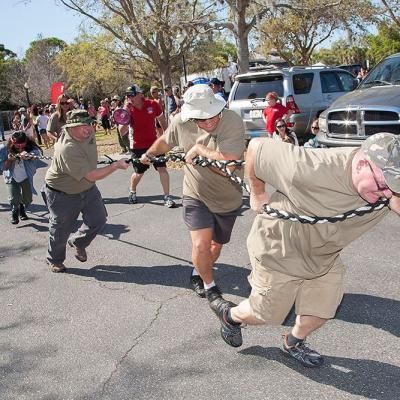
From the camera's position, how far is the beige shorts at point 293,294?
2.76 metres

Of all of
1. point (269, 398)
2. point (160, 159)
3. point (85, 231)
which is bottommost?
point (269, 398)

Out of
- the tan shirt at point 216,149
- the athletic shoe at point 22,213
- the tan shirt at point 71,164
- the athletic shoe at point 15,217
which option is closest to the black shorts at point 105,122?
the athletic shoe at point 22,213

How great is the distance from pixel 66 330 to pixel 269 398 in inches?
70.8

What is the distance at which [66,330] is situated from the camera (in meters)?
3.83

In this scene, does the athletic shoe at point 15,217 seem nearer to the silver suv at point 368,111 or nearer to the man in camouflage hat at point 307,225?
the silver suv at point 368,111

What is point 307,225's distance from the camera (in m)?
2.53

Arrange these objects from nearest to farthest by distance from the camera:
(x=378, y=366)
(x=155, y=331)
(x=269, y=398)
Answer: (x=269, y=398)
(x=378, y=366)
(x=155, y=331)

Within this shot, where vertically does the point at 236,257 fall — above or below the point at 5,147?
below

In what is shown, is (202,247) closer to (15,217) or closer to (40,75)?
(15,217)

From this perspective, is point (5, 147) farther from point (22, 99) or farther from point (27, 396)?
point (22, 99)

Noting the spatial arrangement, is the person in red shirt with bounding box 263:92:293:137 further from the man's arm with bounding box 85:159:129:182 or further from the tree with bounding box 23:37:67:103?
the tree with bounding box 23:37:67:103

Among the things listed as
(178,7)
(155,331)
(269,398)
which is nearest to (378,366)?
(269,398)

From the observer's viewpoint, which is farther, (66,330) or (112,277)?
(112,277)

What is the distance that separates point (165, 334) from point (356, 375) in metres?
1.40
